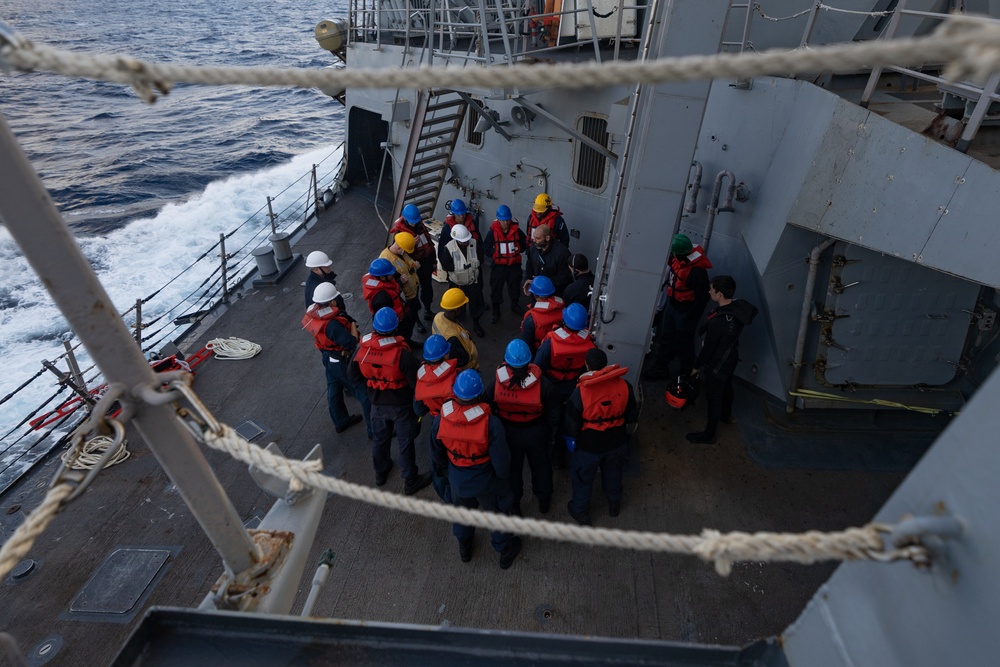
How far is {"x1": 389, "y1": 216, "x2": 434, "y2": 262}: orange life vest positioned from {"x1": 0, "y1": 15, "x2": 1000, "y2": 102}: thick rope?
6.48 meters

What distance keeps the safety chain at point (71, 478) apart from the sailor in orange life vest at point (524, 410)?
3117 mm

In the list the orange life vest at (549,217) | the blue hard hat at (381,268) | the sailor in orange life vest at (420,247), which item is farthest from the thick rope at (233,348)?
the orange life vest at (549,217)

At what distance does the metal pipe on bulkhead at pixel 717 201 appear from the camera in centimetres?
564

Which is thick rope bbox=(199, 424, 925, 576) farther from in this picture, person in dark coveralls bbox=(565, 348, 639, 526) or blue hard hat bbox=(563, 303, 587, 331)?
blue hard hat bbox=(563, 303, 587, 331)

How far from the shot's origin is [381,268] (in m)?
6.44

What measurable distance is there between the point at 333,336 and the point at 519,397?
214 centimetres

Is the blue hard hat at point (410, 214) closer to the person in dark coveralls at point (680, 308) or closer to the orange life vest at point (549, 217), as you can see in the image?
the orange life vest at point (549, 217)

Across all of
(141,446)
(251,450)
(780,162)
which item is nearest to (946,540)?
(251,450)

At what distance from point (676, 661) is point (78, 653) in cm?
462

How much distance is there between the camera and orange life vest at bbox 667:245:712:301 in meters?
6.02

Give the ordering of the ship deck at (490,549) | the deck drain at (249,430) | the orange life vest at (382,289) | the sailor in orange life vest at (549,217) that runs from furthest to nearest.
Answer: the sailor in orange life vest at (549,217), the orange life vest at (382,289), the deck drain at (249,430), the ship deck at (490,549)

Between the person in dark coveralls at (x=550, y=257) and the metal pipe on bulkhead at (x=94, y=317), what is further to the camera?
the person in dark coveralls at (x=550, y=257)

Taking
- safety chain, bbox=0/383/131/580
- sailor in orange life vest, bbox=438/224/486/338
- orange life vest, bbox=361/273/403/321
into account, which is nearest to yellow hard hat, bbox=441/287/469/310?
orange life vest, bbox=361/273/403/321

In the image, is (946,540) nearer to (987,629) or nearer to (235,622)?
(987,629)
